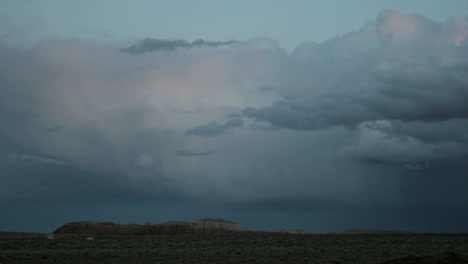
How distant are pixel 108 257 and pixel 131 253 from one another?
3762 millimetres

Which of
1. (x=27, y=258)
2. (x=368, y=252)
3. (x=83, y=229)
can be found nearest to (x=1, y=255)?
(x=27, y=258)

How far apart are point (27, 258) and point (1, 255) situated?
13.2 feet

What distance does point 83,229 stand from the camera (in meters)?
123

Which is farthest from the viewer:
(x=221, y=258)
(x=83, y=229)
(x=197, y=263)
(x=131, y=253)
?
(x=83, y=229)

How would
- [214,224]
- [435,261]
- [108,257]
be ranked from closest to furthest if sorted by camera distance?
[435,261] → [108,257] → [214,224]

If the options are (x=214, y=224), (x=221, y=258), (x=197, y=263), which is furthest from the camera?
(x=214, y=224)

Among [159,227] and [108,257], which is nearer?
[108,257]

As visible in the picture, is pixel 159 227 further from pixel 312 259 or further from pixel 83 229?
pixel 312 259

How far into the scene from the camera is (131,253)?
48.5 metres

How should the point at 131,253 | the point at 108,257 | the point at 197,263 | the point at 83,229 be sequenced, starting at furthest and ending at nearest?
the point at 83,229 < the point at 131,253 < the point at 108,257 < the point at 197,263

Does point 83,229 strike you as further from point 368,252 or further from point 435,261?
point 435,261

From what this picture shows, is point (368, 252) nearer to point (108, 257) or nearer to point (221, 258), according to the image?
point (221, 258)

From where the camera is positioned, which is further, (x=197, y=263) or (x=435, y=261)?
(x=197, y=263)

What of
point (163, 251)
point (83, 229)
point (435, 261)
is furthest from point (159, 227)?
point (435, 261)
